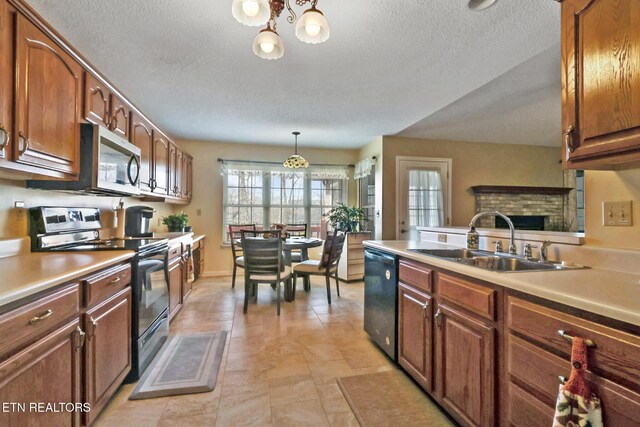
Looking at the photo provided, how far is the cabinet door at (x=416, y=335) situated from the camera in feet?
5.69

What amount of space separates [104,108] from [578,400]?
2987mm

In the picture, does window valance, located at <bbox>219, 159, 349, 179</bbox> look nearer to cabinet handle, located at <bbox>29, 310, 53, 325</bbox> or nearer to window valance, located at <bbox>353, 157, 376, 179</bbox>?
window valance, located at <bbox>353, 157, 376, 179</bbox>

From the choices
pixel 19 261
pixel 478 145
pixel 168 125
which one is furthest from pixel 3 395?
pixel 478 145

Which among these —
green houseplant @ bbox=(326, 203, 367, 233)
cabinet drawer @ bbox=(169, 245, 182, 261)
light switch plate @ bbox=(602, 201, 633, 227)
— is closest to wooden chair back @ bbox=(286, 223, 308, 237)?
green houseplant @ bbox=(326, 203, 367, 233)

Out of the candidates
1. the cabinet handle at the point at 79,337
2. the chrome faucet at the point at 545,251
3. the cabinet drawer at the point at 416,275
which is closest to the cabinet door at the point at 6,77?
the cabinet handle at the point at 79,337

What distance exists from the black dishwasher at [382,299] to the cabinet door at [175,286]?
6.13 ft

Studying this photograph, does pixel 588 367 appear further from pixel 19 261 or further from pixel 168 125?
pixel 168 125

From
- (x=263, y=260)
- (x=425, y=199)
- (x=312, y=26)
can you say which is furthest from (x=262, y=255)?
(x=425, y=199)

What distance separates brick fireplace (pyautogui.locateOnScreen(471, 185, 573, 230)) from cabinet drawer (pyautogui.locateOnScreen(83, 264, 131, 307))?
487 cm

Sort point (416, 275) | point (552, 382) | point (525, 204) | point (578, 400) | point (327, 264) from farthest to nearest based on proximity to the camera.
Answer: point (525, 204) → point (327, 264) → point (416, 275) → point (552, 382) → point (578, 400)

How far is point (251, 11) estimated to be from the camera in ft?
4.60

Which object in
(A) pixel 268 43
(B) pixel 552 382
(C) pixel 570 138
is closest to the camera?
(B) pixel 552 382

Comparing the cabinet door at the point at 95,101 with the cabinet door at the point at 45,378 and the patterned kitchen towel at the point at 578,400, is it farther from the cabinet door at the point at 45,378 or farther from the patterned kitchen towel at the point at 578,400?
the patterned kitchen towel at the point at 578,400

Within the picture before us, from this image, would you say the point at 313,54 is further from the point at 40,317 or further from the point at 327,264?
the point at 327,264
